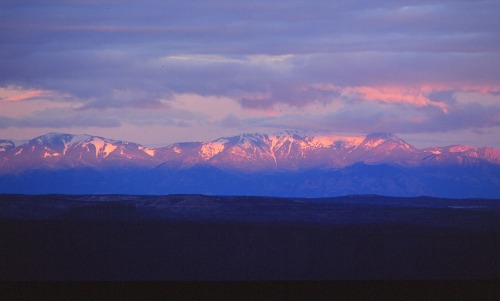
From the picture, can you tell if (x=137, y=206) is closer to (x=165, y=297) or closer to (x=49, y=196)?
(x=49, y=196)

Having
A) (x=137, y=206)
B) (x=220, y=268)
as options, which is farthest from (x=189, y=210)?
(x=220, y=268)

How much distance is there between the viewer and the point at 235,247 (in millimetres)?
80062

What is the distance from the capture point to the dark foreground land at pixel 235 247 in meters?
75.7

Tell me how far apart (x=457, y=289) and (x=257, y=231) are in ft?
192

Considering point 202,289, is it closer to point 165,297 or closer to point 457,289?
point 165,297

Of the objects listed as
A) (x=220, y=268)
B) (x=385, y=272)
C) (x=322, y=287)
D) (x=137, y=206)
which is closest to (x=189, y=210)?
(x=137, y=206)

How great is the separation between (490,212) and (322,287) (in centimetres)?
8054

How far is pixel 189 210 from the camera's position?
102438 mm

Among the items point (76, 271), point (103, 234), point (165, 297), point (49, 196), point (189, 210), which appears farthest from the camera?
point (49, 196)

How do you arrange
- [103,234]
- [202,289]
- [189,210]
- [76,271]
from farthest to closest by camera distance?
[189,210]
[103,234]
[76,271]
[202,289]

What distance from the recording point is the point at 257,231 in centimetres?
8519

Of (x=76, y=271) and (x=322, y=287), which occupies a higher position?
(x=322, y=287)

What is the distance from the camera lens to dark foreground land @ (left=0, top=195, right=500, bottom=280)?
75688mm

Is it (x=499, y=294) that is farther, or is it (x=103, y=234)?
(x=103, y=234)
